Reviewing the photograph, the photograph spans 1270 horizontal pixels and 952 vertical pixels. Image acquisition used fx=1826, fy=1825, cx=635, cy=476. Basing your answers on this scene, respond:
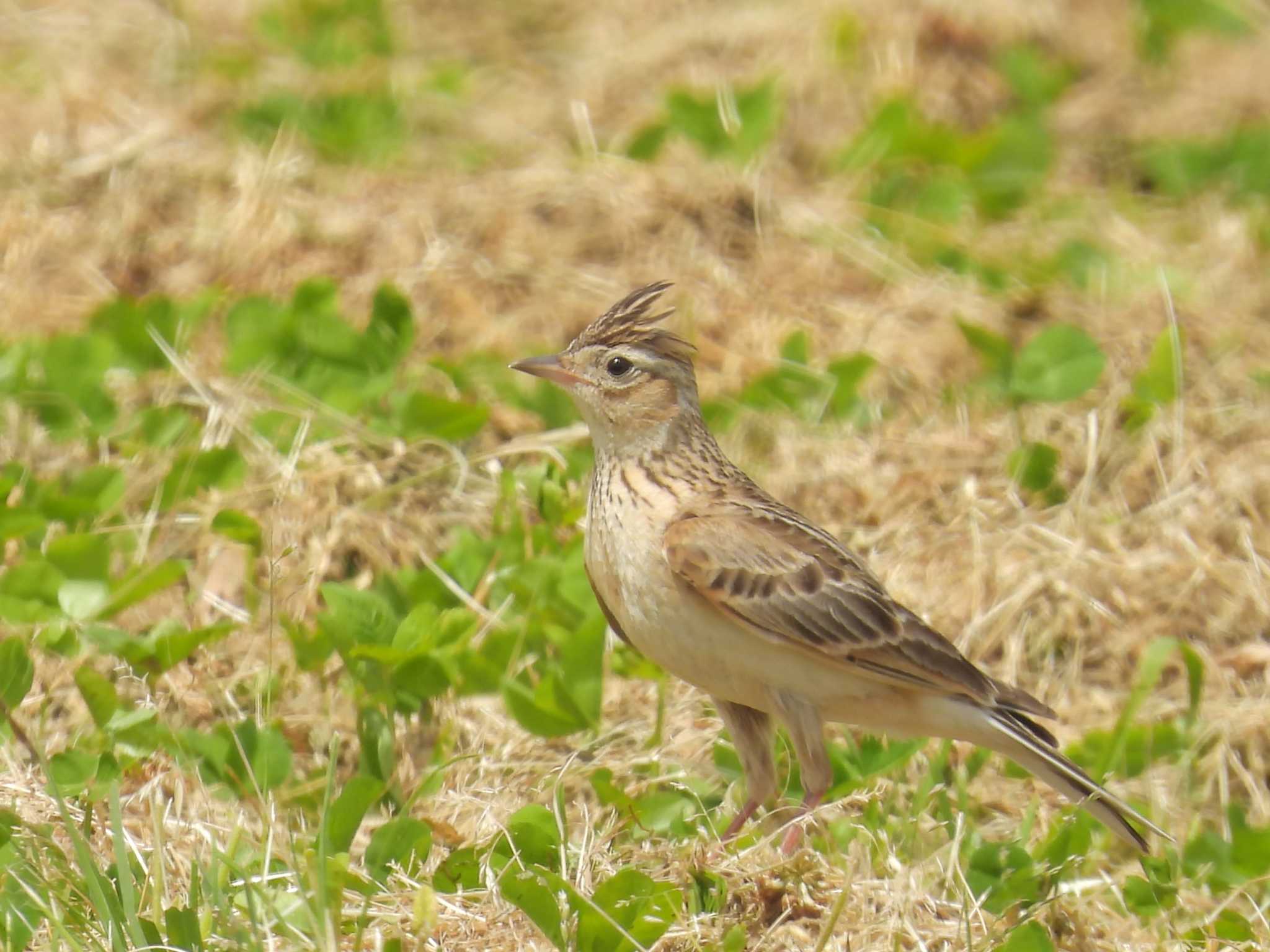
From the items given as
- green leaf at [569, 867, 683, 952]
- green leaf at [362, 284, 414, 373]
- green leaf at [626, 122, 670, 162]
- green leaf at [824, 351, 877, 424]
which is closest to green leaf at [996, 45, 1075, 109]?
green leaf at [626, 122, 670, 162]

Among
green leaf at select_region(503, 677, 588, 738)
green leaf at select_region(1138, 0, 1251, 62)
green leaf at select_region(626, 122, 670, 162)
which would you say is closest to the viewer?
green leaf at select_region(503, 677, 588, 738)

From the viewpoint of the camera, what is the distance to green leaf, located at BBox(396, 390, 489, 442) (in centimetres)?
619

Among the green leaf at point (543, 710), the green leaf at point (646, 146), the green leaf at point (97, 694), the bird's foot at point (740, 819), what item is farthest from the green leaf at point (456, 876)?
the green leaf at point (646, 146)

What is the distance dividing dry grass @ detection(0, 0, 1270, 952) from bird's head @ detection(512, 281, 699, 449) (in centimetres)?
91

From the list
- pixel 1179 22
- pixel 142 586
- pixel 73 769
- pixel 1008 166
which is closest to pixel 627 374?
pixel 142 586

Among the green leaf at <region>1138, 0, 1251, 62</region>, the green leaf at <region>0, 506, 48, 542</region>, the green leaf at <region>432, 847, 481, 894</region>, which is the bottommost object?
the green leaf at <region>0, 506, 48, 542</region>

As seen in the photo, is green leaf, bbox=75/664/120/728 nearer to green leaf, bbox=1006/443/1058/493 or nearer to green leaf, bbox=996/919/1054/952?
green leaf, bbox=996/919/1054/952

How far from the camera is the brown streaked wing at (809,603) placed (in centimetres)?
471

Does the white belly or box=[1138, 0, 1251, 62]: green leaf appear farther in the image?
box=[1138, 0, 1251, 62]: green leaf

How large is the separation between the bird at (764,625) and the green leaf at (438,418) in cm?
104

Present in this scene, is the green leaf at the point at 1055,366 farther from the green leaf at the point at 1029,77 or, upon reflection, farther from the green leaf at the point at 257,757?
the green leaf at the point at 257,757

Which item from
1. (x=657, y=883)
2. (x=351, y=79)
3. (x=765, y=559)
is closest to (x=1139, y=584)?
(x=765, y=559)

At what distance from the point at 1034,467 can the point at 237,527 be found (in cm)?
279

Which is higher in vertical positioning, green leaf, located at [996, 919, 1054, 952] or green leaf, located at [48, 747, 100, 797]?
green leaf, located at [996, 919, 1054, 952]
